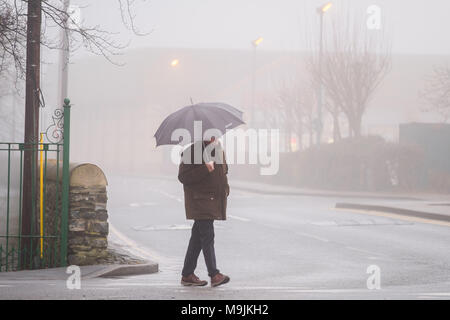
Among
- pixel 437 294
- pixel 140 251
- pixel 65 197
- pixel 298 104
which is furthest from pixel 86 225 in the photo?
pixel 298 104

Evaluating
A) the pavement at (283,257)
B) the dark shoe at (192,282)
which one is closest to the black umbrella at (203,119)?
the dark shoe at (192,282)

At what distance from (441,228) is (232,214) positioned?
6120 millimetres

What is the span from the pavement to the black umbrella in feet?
5.48

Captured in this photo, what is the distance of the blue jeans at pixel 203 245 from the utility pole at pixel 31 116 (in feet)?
9.33

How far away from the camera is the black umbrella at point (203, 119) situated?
8922 mm

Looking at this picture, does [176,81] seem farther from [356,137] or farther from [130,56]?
[356,137]

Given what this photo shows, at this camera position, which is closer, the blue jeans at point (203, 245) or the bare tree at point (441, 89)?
the blue jeans at point (203, 245)

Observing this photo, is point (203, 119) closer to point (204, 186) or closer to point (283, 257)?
point (204, 186)

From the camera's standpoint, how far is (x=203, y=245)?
9078 mm

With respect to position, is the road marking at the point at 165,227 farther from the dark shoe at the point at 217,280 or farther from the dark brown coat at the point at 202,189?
the dark brown coat at the point at 202,189
